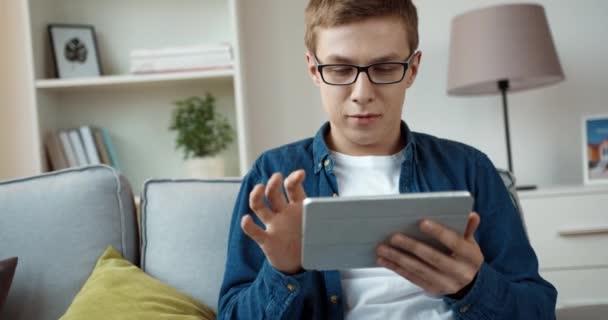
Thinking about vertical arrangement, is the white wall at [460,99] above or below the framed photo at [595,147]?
above

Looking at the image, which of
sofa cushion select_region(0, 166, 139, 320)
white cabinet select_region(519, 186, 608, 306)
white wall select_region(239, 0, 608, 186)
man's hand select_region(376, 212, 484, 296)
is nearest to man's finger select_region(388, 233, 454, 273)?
man's hand select_region(376, 212, 484, 296)

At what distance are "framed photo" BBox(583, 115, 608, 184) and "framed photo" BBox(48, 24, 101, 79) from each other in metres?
1.84

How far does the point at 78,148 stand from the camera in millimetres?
2434

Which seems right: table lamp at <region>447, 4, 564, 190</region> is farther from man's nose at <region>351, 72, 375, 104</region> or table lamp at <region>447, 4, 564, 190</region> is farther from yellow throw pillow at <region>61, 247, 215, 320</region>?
yellow throw pillow at <region>61, 247, 215, 320</region>

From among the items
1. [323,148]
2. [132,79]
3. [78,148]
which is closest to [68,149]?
[78,148]

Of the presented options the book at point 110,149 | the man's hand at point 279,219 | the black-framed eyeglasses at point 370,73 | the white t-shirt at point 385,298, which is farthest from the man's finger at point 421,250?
the book at point 110,149

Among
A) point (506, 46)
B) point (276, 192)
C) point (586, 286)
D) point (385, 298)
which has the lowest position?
point (586, 286)

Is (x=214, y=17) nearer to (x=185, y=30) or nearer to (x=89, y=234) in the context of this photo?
(x=185, y=30)

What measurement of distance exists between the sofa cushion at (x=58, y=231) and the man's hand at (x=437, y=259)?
73 cm

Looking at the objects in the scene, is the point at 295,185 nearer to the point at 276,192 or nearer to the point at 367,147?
the point at 276,192

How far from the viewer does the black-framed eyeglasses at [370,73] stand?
105 cm

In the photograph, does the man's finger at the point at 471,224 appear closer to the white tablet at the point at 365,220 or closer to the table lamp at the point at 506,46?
the white tablet at the point at 365,220

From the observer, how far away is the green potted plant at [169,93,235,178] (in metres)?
2.38

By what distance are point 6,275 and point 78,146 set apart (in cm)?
126
